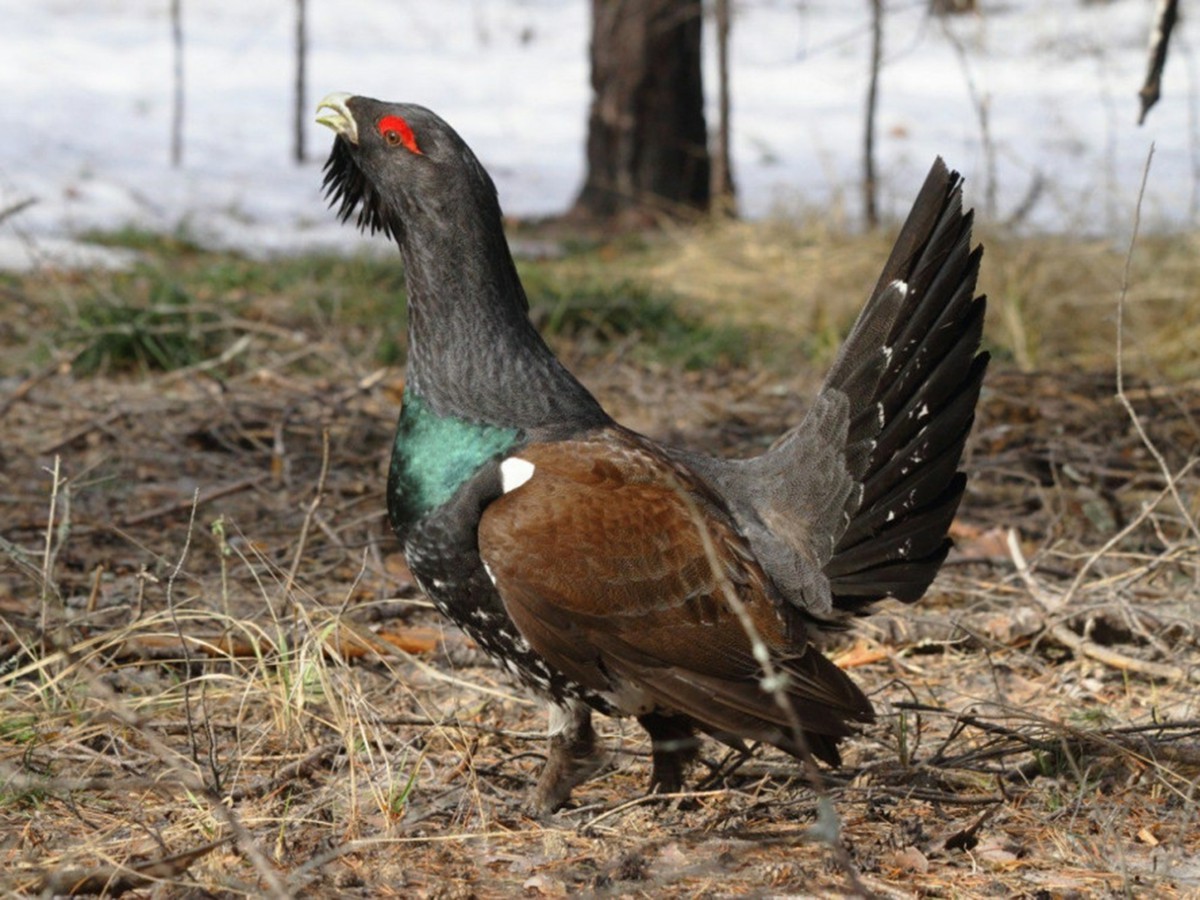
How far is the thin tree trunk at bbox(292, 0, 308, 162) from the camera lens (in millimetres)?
14234

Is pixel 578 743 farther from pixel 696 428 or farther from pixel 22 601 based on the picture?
pixel 696 428

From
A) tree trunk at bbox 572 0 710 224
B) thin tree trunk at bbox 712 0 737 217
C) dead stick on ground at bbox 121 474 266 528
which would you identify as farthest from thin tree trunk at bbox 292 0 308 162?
dead stick on ground at bbox 121 474 266 528

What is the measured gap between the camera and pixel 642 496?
3240mm

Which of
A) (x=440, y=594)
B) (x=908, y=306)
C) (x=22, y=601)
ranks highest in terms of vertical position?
(x=908, y=306)

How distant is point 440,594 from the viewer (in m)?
3.28

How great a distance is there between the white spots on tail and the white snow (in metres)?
6.48

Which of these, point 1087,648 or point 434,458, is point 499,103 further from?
point 434,458

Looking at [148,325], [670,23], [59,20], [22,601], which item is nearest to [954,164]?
[670,23]

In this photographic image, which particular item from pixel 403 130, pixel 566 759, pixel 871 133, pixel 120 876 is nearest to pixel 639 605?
pixel 566 759

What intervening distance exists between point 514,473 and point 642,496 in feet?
0.94

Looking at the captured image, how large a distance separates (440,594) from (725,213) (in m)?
8.62

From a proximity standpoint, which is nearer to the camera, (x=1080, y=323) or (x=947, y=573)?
(x=947, y=573)

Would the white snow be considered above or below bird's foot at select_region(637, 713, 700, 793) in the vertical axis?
above

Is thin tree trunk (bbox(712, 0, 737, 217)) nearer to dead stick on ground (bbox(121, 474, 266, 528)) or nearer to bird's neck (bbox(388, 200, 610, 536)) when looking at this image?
dead stick on ground (bbox(121, 474, 266, 528))
